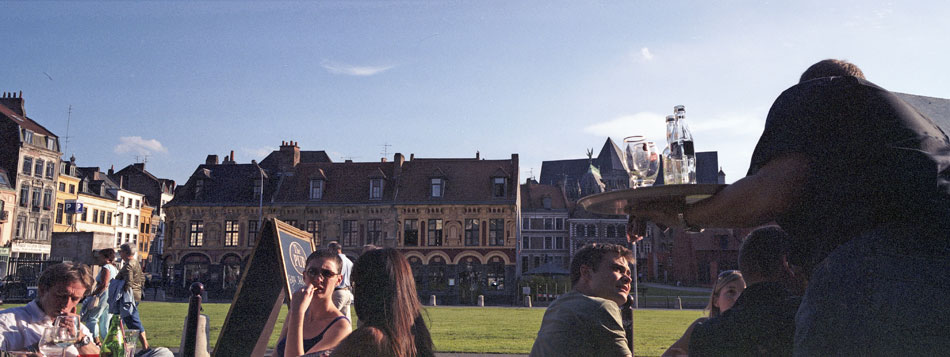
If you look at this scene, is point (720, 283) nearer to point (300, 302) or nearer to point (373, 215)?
point (300, 302)

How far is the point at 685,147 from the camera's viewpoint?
2971 mm

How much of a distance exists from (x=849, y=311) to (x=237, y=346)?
19.3 feet

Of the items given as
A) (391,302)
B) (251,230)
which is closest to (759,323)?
(391,302)

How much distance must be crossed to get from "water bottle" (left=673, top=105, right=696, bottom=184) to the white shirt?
4.22 metres

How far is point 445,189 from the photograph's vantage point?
1861 inches

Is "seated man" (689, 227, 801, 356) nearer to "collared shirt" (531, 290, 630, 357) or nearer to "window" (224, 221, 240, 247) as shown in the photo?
"collared shirt" (531, 290, 630, 357)

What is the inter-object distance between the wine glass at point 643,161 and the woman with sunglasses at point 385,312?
139 cm

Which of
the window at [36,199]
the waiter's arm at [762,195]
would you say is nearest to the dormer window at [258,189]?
the window at [36,199]

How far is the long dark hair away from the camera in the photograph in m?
3.66

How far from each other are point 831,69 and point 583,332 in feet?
7.13

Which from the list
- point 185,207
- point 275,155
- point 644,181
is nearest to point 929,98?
point 644,181

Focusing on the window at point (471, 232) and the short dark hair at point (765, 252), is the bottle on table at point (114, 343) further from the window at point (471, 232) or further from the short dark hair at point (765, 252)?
the window at point (471, 232)

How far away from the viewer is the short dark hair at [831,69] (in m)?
2.22

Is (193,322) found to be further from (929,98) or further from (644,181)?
(929,98)
